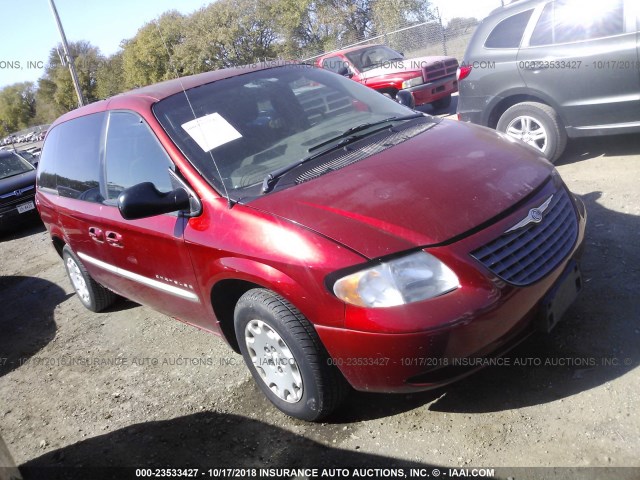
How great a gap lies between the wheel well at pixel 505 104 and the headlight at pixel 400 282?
4.20 m

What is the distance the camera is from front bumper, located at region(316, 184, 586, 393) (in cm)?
236

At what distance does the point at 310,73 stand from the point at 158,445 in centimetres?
273

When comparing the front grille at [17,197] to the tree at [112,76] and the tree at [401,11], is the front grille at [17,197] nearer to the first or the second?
the tree at [112,76]

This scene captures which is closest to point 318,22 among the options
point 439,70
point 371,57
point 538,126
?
point 371,57

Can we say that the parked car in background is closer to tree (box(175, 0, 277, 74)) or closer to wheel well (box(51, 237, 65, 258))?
wheel well (box(51, 237, 65, 258))

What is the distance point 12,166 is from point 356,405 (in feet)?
36.2

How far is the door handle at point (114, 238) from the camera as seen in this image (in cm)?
377

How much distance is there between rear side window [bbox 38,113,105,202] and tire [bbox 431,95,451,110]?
8.68 meters

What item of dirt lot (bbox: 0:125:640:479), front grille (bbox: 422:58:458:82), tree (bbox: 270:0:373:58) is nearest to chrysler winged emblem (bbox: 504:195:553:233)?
dirt lot (bbox: 0:125:640:479)

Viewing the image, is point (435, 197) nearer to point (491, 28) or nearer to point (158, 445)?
point (158, 445)

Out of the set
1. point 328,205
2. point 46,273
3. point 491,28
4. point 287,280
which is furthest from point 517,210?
point 46,273

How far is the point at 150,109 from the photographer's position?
3455 mm

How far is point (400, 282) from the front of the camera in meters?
2.40

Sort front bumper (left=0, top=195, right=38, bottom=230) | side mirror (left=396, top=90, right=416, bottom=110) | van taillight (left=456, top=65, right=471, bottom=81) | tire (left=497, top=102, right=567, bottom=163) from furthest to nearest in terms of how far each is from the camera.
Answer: front bumper (left=0, top=195, right=38, bottom=230) → van taillight (left=456, top=65, right=471, bottom=81) → tire (left=497, top=102, right=567, bottom=163) → side mirror (left=396, top=90, right=416, bottom=110)
